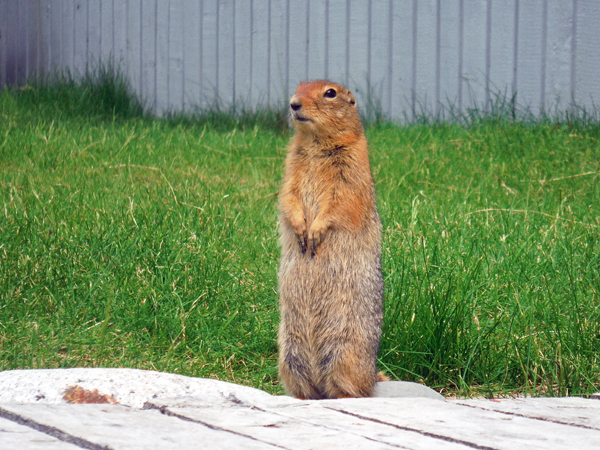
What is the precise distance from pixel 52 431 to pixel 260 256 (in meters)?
2.42

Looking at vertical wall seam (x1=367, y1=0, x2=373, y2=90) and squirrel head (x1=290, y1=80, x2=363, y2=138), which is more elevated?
vertical wall seam (x1=367, y1=0, x2=373, y2=90)

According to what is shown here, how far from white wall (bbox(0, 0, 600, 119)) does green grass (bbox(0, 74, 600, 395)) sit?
0.69 m

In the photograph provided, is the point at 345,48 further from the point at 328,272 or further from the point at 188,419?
the point at 188,419

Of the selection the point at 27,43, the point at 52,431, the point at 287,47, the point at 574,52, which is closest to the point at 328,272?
the point at 52,431

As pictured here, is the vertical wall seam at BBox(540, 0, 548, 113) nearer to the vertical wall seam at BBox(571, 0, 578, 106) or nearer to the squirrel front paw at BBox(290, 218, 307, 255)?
the vertical wall seam at BBox(571, 0, 578, 106)

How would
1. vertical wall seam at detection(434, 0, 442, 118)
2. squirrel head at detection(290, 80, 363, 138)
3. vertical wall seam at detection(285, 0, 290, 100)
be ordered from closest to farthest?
squirrel head at detection(290, 80, 363, 138) → vertical wall seam at detection(434, 0, 442, 118) → vertical wall seam at detection(285, 0, 290, 100)

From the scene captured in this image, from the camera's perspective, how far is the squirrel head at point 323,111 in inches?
112

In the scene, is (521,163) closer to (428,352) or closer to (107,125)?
(428,352)

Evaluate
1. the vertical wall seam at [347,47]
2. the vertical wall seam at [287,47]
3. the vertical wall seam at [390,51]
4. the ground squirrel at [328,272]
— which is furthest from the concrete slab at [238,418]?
the vertical wall seam at [287,47]

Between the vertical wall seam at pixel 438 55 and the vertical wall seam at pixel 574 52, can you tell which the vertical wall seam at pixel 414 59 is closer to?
the vertical wall seam at pixel 438 55

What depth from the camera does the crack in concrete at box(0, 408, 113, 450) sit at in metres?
1.41

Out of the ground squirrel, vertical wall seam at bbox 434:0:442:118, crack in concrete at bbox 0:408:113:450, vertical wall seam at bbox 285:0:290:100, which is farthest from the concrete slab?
vertical wall seam at bbox 285:0:290:100

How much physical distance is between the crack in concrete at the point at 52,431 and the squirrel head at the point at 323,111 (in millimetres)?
1590

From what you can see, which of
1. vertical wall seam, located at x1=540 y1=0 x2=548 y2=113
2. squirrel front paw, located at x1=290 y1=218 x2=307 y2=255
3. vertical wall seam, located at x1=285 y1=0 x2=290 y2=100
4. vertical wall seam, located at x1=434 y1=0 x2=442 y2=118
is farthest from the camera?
vertical wall seam, located at x1=285 y1=0 x2=290 y2=100
